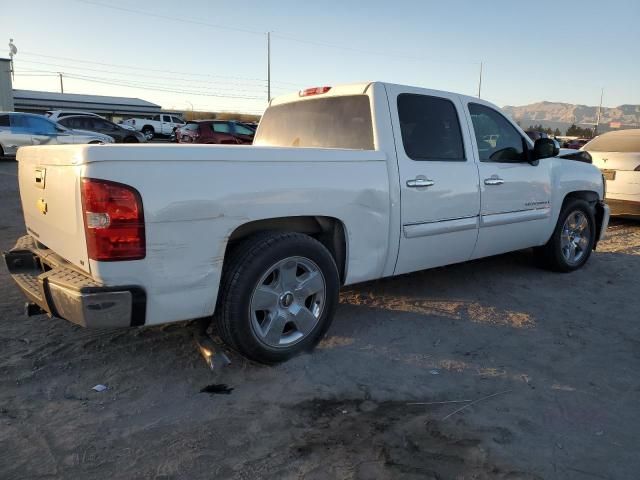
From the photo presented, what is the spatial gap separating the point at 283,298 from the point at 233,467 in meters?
1.20

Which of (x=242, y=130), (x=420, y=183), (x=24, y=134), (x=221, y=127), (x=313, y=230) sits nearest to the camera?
(x=313, y=230)

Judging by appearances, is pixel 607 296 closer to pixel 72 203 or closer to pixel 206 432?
pixel 206 432

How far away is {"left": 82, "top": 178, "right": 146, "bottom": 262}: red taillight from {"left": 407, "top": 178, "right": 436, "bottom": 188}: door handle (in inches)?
82.0

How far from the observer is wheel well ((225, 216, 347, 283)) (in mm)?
3316

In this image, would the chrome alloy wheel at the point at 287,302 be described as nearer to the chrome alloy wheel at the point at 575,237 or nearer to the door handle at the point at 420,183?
the door handle at the point at 420,183

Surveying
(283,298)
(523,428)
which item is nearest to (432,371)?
(523,428)

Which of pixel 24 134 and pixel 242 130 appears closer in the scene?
pixel 24 134

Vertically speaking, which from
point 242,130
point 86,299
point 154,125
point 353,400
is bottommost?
point 353,400

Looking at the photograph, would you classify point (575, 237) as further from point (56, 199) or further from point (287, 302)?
point (56, 199)

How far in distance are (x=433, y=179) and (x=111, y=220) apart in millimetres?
2506

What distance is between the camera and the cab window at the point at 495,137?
480cm

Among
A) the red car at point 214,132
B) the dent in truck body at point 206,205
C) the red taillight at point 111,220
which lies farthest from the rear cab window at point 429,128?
the red car at point 214,132

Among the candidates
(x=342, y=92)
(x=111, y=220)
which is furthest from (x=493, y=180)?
(x=111, y=220)

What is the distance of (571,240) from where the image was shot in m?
5.96
